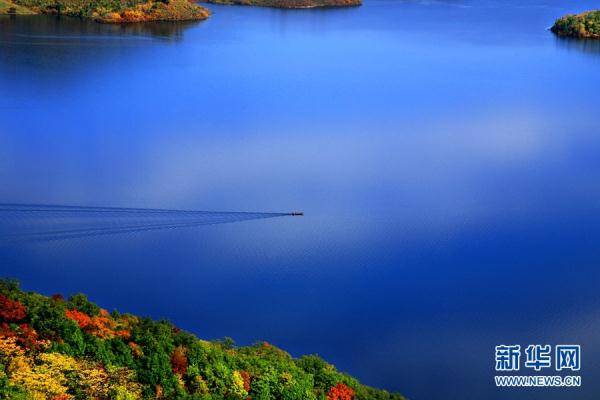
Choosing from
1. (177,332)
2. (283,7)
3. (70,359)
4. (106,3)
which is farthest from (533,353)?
(283,7)

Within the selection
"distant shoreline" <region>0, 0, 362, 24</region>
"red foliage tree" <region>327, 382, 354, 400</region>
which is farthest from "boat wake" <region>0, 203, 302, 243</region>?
"distant shoreline" <region>0, 0, 362, 24</region>

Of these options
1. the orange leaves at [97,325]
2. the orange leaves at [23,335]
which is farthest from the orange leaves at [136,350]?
the orange leaves at [23,335]

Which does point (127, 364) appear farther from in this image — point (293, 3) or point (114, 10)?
point (293, 3)

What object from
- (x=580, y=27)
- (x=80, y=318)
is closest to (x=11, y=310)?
(x=80, y=318)

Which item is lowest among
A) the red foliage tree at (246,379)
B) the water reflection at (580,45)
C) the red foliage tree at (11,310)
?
the red foliage tree at (246,379)

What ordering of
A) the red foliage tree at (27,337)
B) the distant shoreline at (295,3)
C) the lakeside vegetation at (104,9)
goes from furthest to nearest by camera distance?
the distant shoreline at (295,3) → the lakeside vegetation at (104,9) → the red foliage tree at (27,337)

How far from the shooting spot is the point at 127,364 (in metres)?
9.11

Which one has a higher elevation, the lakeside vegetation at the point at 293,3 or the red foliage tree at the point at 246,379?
the lakeside vegetation at the point at 293,3

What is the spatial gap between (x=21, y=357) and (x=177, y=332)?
2050 mm

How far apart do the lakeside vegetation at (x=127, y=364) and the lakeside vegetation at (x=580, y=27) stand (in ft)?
87.0

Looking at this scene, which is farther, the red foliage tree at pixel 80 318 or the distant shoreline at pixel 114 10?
the distant shoreline at pixel 114 10

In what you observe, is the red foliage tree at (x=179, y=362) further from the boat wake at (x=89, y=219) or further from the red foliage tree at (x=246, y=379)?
the boat wake at (x=89, y=219)

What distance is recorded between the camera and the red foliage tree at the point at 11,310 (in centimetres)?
928

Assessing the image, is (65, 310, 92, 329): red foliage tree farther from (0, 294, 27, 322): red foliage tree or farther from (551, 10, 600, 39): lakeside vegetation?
(551, 10, 600, 39): lakeside vegetation
